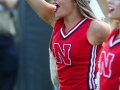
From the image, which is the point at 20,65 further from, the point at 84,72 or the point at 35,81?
the point at 84,72

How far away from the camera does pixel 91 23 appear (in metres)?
3.98

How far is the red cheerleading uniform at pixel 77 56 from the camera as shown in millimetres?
3977

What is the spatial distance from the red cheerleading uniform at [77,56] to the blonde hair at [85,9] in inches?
2.4

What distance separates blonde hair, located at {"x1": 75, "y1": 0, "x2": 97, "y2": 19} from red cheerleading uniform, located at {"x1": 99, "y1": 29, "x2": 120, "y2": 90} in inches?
26.1

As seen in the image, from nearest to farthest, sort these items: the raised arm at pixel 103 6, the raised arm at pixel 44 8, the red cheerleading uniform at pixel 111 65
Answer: the red cheerleading uniform at pixel 111 65
the raised arm at pixel 44 8
the raised arm at pixel 103 6

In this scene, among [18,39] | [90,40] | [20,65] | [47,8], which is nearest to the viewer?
[90,40]

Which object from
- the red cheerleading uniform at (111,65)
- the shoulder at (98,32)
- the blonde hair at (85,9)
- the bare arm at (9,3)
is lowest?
the red cheerleading uniform at (111,65)

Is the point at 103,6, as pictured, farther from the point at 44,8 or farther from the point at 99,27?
the point at 99,27

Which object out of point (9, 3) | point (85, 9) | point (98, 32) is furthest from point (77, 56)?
point (9, 3)

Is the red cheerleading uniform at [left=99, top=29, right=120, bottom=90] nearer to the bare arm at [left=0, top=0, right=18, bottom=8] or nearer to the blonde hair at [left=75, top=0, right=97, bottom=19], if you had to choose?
the blonde hair at [left=75, top=0, right=97, bottom=19]

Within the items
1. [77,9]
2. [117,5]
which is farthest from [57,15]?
[117,5]

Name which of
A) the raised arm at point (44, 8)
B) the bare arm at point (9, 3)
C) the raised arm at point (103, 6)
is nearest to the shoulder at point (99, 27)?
the raised arm at point (44, 8)

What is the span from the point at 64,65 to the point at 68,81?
15cm

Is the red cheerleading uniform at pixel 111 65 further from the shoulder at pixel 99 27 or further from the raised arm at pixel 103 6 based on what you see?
the raised arm at pixel 103 6
